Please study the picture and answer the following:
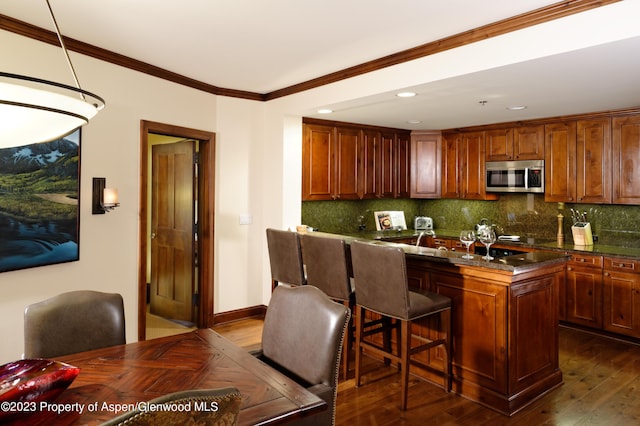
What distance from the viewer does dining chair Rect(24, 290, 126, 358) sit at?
200 cm

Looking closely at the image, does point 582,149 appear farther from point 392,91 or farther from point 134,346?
point 134,346

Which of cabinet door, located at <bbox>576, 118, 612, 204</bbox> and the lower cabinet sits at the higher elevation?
cabinet door, located at <bbox>576, 118, 612, 204</bbox>

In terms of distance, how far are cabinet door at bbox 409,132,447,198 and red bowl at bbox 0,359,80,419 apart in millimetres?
5357

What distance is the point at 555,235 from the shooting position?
534 centimetres

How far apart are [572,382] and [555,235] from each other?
94.3 inches

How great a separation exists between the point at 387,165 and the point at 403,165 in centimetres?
35

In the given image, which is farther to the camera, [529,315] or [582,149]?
[582,149]

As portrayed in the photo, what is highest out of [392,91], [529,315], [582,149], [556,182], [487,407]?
[392,91]

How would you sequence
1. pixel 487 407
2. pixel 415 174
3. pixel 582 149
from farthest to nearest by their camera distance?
pixel 415 174
pixel 582 149
pixel 487 407

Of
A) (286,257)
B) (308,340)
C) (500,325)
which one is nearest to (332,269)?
(286,257)

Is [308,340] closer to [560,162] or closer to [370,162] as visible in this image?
[370,162]

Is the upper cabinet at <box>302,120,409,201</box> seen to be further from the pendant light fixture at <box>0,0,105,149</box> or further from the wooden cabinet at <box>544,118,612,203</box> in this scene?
the pendant light fixture at <box>0,0,105,149</box>

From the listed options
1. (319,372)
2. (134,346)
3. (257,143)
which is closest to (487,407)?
(319,372)

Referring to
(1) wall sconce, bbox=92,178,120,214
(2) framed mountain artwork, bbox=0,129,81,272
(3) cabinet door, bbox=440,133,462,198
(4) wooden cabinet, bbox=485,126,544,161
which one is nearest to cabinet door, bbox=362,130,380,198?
(3) cabinet door, bbox=440,133,462,198
